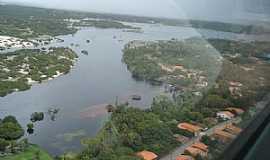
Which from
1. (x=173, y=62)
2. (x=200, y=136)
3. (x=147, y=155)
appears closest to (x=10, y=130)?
(x=147, y=155)

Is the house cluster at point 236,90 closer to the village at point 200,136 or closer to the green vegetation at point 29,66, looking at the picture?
the village at point 200,136

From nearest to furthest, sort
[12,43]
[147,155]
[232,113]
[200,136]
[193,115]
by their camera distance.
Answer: [232,113] → [200,136] → [147,155] → [193,115] → [12,43]

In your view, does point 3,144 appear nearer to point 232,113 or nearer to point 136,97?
point 136,97

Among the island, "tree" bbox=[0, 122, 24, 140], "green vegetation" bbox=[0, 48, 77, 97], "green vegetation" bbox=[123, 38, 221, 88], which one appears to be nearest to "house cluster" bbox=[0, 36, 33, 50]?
"green vegetation" bbox=[0, 48, 77, 97]

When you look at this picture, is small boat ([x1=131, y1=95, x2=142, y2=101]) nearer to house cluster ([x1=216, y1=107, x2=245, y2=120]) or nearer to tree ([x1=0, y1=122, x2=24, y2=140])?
tree ([x1=0, y1=122, x2=24, y2=140])

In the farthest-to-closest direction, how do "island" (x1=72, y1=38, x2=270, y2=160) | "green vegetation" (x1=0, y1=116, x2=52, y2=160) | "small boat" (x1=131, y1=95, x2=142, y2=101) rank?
1. "small boat" (x1=131, y1=95, x2=142, y2=101)
2. "green vegetation" (x1=0, y1=116, x2=52, y2=160)
3. "island" (x1=72, y1=38, x2=270, y2=160)

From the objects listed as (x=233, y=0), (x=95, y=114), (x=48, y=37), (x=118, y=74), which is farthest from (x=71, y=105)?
(x=48, y=37)

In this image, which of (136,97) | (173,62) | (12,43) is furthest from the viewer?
(12,43)
